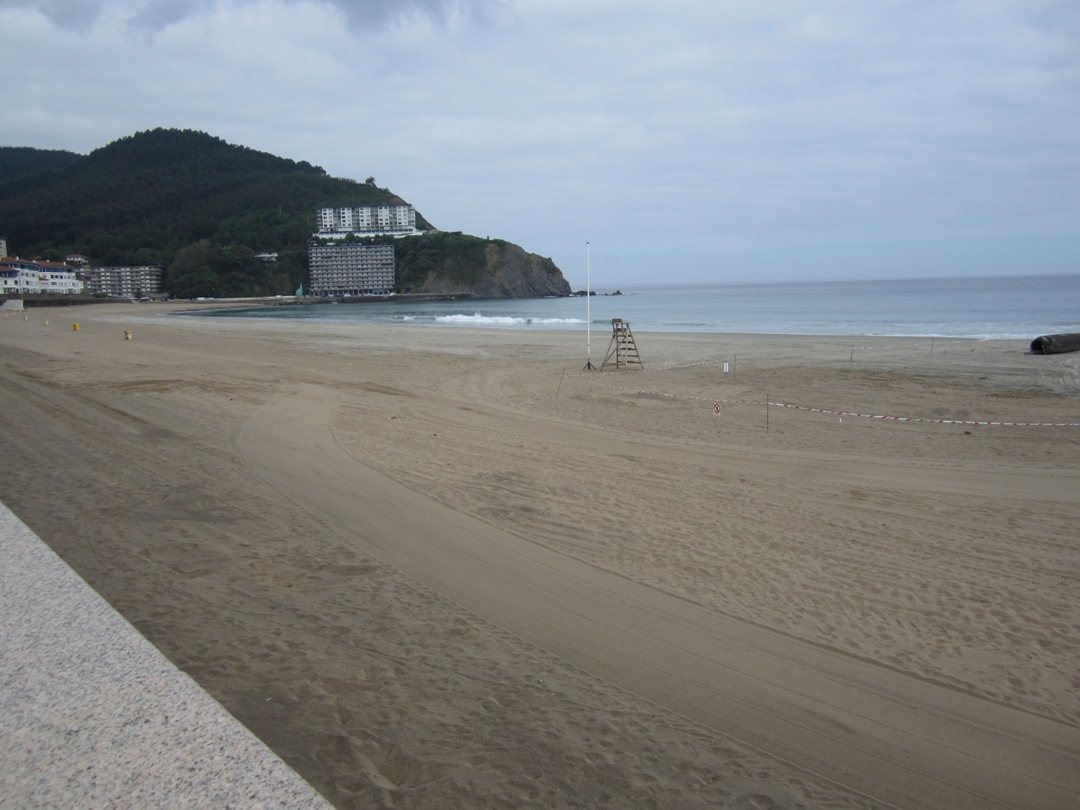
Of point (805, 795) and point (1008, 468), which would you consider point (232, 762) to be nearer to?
point (805, 795)

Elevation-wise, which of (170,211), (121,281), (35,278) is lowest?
(35,278)

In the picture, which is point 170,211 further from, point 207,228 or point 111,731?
point 111,731

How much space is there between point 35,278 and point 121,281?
27.9 m

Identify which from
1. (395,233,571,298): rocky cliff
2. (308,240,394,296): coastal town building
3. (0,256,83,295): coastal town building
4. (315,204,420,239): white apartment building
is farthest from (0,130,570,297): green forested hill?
(0,256,83,295): coastal town building

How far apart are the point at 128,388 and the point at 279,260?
5270 inches

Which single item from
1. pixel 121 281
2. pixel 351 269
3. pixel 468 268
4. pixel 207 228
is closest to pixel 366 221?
pixel 207 228

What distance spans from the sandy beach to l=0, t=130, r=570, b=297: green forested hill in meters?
117

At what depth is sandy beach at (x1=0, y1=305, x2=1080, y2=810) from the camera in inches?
115

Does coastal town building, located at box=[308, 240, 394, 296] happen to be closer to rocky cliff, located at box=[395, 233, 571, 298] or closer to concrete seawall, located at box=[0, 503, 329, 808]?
rocky cliff, located at box=[395, 233, 571, 298]

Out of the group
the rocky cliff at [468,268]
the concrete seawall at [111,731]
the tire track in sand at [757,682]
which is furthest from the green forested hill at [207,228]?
the concrete seawall at [111,731]

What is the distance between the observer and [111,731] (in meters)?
2.64

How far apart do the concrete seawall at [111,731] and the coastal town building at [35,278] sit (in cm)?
11078

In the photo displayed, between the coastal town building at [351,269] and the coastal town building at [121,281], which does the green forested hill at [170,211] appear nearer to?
the coastal town building at [121,281]

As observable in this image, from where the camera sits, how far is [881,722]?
339 cm
